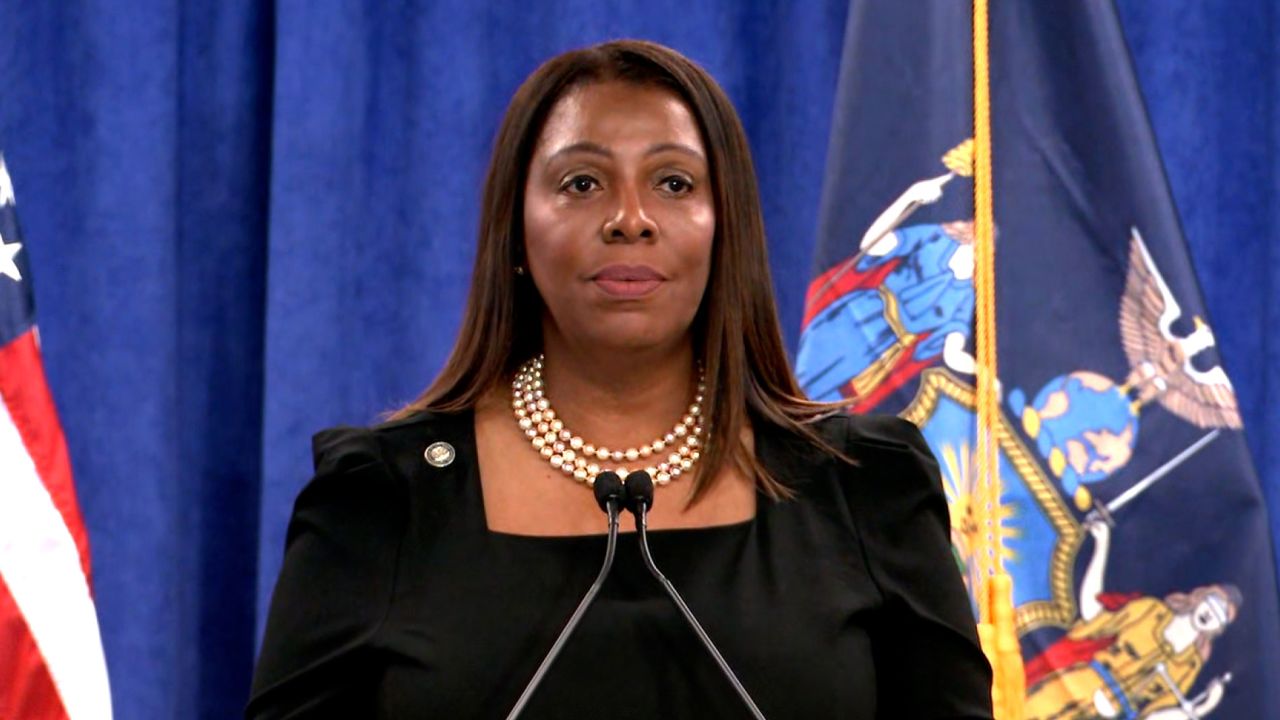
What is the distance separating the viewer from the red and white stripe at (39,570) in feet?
7.41

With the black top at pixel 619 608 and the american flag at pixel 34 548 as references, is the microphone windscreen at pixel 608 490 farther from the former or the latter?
the american flag at pixel 34 548

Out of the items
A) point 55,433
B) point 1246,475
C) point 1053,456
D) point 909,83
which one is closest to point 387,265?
point 55,433

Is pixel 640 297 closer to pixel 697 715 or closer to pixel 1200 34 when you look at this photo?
pixel 697 715

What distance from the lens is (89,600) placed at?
2324mm

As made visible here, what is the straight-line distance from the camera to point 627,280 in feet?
5.19

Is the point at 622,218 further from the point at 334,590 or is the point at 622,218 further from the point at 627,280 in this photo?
the point at 334,590

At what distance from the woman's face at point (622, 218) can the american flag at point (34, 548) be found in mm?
984

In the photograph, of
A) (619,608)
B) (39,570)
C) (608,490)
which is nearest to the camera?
(608,490)

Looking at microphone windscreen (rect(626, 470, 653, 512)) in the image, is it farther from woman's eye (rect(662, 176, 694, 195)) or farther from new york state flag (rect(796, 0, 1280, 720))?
new york state flag (rect(796, 0, 1280, 720))

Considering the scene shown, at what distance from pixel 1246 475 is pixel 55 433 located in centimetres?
166

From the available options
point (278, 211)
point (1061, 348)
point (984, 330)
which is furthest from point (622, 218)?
point (278, 211)

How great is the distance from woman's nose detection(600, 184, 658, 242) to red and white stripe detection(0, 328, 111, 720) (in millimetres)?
1114

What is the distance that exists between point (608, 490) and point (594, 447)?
0.83ft

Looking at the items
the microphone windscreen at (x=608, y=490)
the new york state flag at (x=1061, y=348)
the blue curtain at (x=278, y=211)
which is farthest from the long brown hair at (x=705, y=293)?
the blue curtain at (x=278, y=211)
